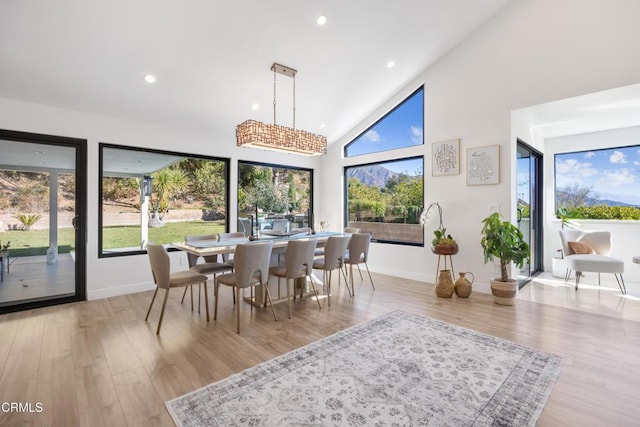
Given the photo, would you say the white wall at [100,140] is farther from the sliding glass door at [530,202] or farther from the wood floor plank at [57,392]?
the sliding glass door at [530,202]

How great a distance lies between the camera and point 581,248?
4.77m

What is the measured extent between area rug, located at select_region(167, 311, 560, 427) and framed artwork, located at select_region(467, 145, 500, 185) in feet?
7.68

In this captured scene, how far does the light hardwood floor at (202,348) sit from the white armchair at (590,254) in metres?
0.53

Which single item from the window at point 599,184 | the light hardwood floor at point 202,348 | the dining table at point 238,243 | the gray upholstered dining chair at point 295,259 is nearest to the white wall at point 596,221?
the window at point 599,184

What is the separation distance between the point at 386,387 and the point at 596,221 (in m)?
5.39

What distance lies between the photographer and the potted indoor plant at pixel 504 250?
12.5 ft

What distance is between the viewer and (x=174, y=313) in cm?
360

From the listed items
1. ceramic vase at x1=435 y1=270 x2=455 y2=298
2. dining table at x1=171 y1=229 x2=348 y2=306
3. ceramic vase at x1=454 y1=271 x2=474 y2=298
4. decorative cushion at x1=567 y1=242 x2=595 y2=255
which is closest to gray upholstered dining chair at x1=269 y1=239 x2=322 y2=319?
dining table at x1=171 y1=229 x2=348 y2=306

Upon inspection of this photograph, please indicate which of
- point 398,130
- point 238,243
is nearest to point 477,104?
point 398,130

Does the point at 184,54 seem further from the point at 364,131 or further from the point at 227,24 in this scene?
the point at 364,131

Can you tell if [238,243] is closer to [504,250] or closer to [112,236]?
[112,236]

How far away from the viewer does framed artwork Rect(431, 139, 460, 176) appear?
4668mm

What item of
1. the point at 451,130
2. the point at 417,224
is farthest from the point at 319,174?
the point at 451,130

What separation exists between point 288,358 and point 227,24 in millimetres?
3338
